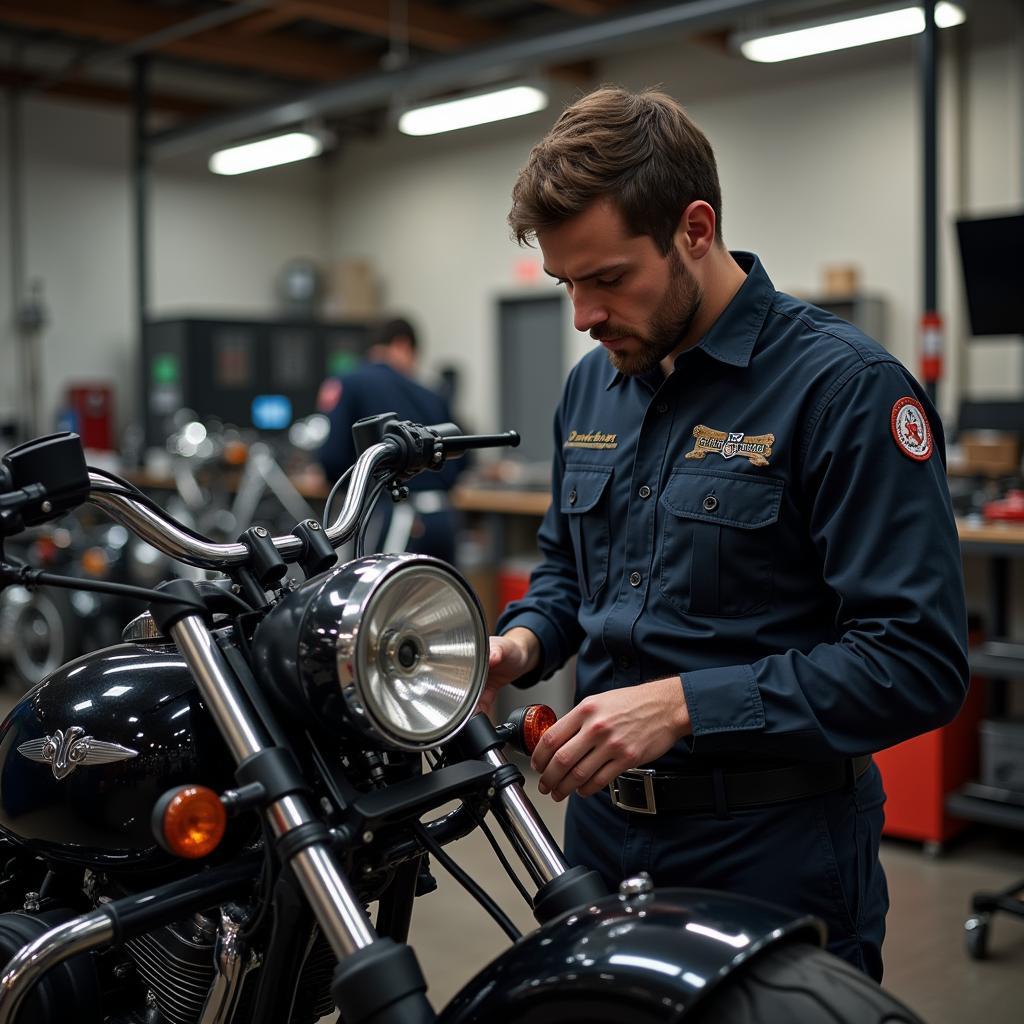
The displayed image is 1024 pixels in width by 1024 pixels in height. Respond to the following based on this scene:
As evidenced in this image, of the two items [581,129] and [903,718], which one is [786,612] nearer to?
[903,718]

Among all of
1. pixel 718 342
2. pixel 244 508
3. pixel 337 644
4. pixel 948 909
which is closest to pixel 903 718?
pixel 718 342

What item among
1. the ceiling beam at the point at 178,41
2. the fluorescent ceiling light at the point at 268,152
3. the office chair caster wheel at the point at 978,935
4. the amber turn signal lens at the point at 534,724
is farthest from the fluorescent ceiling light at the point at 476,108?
the amber turn signal lens at the point at 534,724

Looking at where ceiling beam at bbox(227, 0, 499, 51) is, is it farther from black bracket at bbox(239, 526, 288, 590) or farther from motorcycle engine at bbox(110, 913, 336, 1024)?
motorcycle engine at bbox(110, 913, 336, 1024)

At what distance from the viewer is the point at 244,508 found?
6.25 meters

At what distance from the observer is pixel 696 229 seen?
132cm

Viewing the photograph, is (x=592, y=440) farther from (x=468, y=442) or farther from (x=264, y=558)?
(x=264, y=558)

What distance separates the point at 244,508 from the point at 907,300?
395 centimetres

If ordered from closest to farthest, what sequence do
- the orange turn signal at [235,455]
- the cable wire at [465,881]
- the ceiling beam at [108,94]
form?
the cable wire at [465,881] < the orange turn signal at [235,455] < the ceiling beam at [108,94]

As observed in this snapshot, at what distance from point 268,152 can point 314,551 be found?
7.44 m

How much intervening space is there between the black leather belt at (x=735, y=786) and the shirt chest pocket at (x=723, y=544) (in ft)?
0.59

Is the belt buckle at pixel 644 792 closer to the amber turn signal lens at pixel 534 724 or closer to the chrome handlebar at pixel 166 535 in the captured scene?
the amber turn signal lens at pixel 534 724

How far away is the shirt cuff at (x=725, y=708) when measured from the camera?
1198 millimetres

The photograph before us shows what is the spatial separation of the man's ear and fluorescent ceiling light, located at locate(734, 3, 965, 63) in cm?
404

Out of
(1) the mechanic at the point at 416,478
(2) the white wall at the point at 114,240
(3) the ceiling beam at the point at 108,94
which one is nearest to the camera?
(1) the mechanic at the point at 416,478
